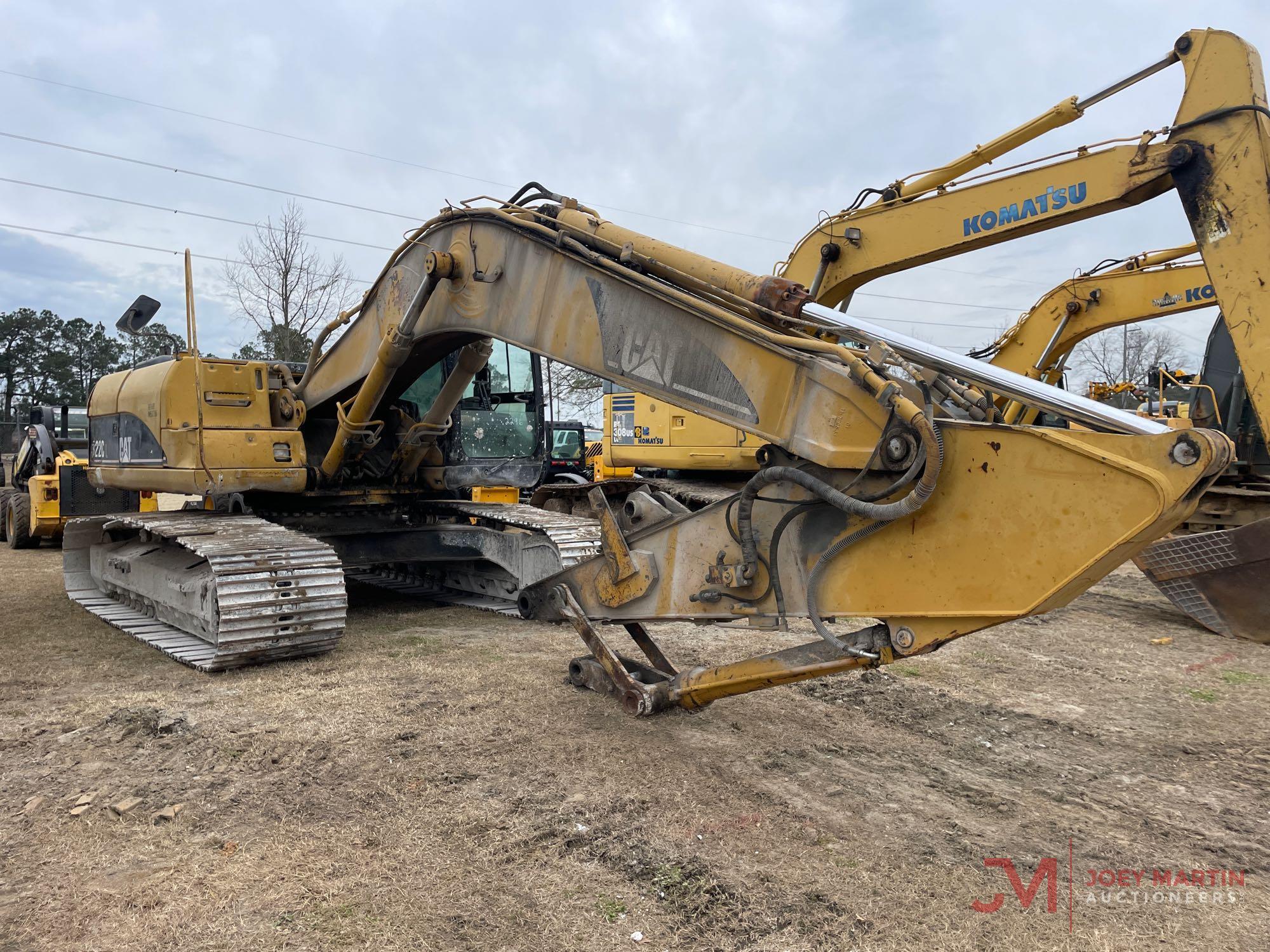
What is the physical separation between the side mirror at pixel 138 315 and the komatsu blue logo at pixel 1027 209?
18.6 feet

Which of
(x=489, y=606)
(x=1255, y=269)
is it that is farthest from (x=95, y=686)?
(x=1255, y=269)

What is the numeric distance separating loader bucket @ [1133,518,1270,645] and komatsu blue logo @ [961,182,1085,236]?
274cm

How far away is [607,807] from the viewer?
3.50 metres

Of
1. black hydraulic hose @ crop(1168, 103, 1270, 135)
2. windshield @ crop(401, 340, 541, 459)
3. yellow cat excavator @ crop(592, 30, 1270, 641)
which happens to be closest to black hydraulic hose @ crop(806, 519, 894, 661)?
yellow cat excavator @ crop(592, 30, 1270, 641)

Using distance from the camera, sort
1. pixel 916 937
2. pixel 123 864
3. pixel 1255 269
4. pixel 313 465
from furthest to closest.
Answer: pixel 313 465 < pixel 1255 269 < pixel 123 864 < pixel 916 937

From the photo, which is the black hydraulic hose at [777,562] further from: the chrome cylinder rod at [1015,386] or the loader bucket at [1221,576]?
the loader bucket at [1221,576]

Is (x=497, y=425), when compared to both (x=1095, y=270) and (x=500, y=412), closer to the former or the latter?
(x=500, y=412)

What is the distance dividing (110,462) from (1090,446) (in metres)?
7.56

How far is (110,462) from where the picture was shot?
763 cm

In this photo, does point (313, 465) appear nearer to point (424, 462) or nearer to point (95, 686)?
point (424, 462)

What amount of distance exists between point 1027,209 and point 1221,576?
325 cm

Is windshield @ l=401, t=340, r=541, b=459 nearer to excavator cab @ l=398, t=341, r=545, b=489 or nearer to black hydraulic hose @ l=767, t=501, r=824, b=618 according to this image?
excavator cab @ l=398, t=341, r=545, b=489

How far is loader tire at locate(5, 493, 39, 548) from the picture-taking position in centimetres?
1256

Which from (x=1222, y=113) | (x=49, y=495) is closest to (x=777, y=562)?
Result: (x=1222, y=113)
